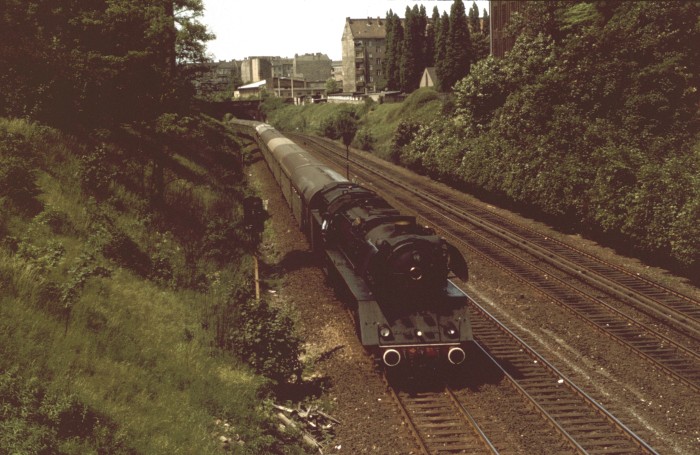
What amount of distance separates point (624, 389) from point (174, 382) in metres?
10.4

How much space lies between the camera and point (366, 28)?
14225 cm

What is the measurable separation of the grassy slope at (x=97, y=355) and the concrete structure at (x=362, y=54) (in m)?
127

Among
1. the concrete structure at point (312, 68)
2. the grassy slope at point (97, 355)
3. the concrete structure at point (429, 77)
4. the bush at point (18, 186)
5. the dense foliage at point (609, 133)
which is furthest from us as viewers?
the concrete structure at point (312, 68)

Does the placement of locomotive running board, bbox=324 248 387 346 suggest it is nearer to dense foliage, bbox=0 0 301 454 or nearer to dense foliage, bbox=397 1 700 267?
dense foliage, bbox=0 0 301 454

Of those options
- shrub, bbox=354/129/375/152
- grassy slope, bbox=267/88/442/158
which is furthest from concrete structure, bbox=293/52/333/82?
shrub, bbox=354/129/375/152

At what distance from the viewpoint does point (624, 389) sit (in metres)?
13.6

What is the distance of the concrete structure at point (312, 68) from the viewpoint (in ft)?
A: 570

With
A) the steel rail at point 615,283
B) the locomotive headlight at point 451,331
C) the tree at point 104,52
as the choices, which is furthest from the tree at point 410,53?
the locomotive headlight at point 451,331

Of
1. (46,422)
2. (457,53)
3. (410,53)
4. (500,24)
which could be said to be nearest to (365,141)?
(500,24)

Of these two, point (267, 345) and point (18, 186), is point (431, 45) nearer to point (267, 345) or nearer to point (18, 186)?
point (18, 186)

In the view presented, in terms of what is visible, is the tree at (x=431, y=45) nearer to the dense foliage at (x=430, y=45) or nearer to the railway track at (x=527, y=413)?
the dense foliage at (x=430, y=45)

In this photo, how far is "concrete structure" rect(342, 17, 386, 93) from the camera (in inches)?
5502

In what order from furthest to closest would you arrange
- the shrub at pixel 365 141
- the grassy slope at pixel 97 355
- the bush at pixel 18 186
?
the shrub at pixel 365 141 < the bush at pixel 18 186 < the grassy slope at pixel 97 355

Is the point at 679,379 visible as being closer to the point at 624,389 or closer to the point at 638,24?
the point at 624,389
